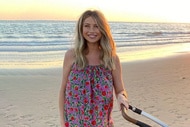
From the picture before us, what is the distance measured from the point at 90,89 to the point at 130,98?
19.1ft

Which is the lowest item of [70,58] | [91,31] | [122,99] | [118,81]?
[122,99]

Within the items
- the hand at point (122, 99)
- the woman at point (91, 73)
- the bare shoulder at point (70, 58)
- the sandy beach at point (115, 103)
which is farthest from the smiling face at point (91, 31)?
the sandy beach at point (115, 103)

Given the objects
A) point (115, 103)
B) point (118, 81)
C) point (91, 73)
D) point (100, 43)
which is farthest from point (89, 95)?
point (115, 103)

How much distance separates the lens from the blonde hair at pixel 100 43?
2.75 metres

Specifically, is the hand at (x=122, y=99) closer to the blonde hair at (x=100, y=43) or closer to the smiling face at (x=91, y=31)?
the blonde hair at (x=100, y=43)

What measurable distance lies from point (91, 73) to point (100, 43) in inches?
10.2

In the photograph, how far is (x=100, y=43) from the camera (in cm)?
283

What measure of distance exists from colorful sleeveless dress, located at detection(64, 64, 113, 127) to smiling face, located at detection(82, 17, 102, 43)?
0.23m

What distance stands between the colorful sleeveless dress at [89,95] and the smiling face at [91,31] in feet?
0.74

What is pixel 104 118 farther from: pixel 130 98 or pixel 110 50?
pixel 130 98

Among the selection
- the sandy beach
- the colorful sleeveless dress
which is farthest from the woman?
the sandy beach

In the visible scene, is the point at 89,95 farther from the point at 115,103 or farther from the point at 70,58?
the point at 115,103

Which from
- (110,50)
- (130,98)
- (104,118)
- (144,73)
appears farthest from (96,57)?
(144,73)

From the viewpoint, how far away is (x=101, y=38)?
2811 millimetres
